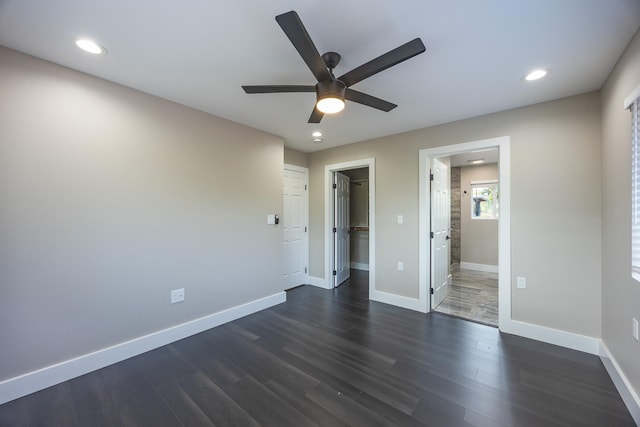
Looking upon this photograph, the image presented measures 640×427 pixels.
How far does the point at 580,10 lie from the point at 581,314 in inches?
102

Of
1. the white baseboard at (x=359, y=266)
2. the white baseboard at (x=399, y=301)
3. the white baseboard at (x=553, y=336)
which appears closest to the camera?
the white baseboard at (x=553, y=336)

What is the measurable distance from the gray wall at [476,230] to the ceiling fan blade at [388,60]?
18.0ft

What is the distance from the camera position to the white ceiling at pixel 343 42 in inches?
56.5

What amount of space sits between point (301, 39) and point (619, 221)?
2.66m

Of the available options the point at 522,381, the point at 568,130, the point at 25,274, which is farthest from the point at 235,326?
the point at 568,130

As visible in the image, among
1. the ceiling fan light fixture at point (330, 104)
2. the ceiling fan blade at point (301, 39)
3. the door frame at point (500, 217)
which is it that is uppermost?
the ceiling fan blade at point (301, 39)

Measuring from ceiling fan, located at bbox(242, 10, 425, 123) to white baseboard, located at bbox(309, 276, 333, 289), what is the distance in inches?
125

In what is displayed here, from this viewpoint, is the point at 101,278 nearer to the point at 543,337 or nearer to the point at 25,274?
the point at 25,274

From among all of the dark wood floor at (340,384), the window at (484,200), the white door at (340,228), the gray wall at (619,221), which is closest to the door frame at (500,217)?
the dark wood floor at (340,384)

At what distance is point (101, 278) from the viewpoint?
218 centimetres

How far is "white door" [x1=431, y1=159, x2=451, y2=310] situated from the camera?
3459 mm

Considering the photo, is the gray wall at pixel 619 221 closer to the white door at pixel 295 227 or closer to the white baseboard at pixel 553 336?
the white baseboard at pixel 553 336

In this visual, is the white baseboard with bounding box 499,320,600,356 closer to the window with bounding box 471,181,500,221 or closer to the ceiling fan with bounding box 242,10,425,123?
the ceiling fan with bounding box 242,10,425,123

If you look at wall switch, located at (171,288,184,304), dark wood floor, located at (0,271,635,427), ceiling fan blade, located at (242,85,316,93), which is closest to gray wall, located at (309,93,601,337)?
dark wood floor, located at (0,271,635,427)
